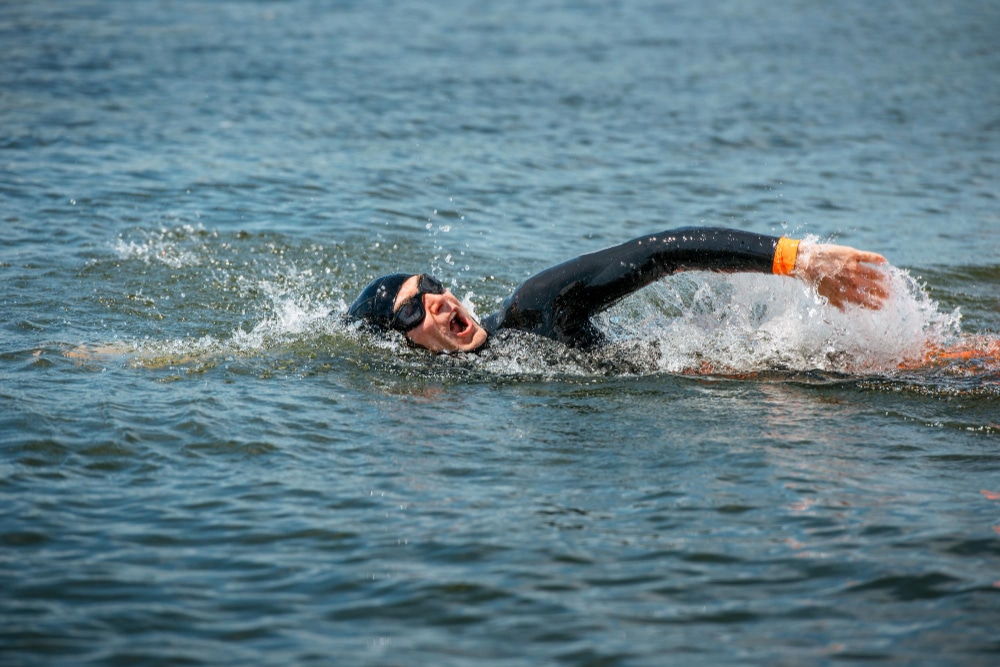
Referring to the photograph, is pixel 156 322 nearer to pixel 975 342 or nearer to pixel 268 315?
pixel 268 315

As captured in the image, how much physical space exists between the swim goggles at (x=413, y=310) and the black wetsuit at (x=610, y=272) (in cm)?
53

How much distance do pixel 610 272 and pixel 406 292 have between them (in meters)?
1.54

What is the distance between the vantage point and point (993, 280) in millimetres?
11336

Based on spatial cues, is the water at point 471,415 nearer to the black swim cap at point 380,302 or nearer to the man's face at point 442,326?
the man's face at point 442,326

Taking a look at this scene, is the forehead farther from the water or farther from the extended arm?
the extended arm

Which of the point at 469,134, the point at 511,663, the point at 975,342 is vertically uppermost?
the point at 469,134

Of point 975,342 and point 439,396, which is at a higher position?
point 975,342

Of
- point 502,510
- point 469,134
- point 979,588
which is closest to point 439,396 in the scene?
point 502,510

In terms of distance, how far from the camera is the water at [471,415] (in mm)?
4750

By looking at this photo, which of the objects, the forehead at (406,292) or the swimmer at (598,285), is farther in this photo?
the forehead at (406,292)

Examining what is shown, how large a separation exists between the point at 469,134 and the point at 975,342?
1050 cm

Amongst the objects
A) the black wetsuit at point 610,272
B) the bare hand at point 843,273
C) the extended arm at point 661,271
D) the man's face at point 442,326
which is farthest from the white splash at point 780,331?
the man's face at point 442,326

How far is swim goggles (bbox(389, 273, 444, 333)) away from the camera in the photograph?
306 inches

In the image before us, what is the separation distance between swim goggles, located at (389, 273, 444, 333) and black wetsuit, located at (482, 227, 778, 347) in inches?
21.1
